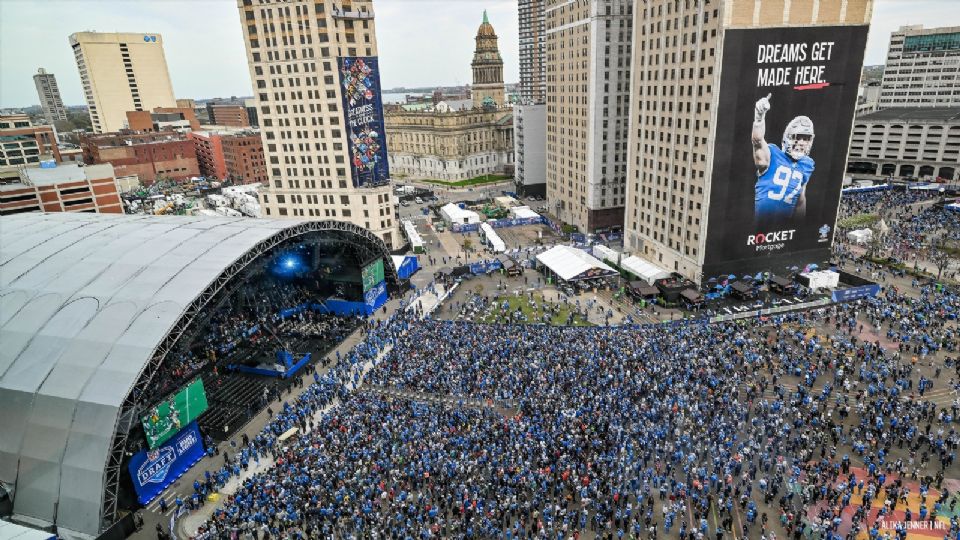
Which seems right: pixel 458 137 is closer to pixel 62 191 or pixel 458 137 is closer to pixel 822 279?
pixel 62 191

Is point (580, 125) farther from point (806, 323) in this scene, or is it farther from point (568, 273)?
point (806, 323)

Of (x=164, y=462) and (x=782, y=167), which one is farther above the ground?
(x=782, y=167)

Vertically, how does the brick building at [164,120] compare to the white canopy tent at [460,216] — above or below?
above

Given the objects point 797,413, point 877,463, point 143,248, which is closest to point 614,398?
point 797,413

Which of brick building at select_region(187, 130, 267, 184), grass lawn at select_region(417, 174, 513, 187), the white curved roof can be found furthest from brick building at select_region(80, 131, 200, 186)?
the white curved roof

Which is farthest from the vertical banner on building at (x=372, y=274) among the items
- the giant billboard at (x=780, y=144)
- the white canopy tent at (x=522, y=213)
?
the white canopy tent at (x=522, y=213)

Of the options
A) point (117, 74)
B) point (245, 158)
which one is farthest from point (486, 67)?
point (117, 74)

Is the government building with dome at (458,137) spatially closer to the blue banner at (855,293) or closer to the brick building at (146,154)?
the brick building at (146,154)
